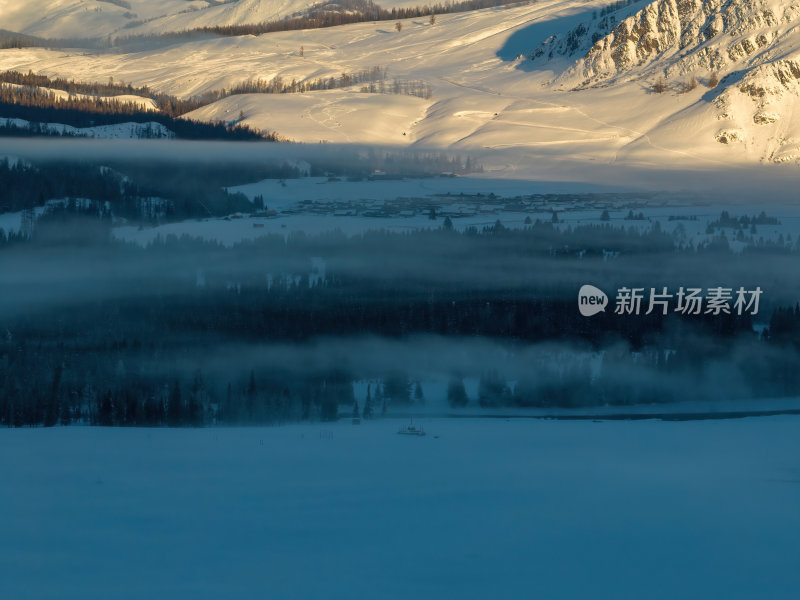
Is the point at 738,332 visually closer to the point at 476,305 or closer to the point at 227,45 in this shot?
the point at 476,305

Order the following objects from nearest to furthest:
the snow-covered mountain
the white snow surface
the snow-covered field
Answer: the snow-covered field → the snow-covered mountain → the white snow surface

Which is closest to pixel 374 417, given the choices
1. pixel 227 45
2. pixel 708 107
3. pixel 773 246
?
pixel 773 246

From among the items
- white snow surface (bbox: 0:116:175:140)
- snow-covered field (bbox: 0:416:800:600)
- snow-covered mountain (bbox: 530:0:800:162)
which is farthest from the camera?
white snow surface (bbox: 0:116:175:140)

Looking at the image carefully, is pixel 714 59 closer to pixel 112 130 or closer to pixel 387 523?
pixel 112 130

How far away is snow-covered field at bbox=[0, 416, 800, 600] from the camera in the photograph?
17016 millimetres

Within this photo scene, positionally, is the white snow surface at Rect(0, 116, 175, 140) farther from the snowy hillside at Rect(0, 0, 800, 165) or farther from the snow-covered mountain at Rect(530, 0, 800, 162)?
the snow-covered mountain at Rect(530, 0, 800, 162)

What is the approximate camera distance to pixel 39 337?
75.9 m

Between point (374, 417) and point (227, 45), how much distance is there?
131968mm

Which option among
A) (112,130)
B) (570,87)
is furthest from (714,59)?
(112,130)

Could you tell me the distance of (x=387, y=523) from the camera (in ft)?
65.4

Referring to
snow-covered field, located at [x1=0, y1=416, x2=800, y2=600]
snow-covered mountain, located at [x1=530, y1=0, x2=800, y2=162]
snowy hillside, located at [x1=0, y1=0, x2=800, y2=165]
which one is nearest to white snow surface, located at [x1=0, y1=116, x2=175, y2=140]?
snowy hillside, located at [x1=0, y1=0, x2=800, y2=165]

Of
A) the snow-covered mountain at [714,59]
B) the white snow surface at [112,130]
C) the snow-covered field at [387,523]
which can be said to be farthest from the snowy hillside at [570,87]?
the snow-covered field at [387,523]

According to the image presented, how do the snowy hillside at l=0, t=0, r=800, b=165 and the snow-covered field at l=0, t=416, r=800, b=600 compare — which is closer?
the snow-covered field at l=0, t=416, r=800, b=600

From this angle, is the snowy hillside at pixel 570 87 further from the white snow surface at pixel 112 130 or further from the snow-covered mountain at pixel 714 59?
the white snow surface at pixel 112 130
